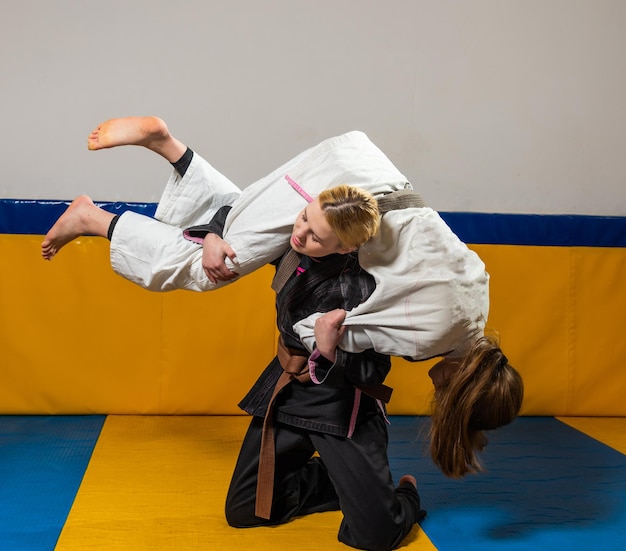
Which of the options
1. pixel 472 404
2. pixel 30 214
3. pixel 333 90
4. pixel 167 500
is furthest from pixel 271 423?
pixel 333 90

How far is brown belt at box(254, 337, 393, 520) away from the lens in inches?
92.9

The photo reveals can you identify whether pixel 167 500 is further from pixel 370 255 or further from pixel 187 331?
pixel 370 255

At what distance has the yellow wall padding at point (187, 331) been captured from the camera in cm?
327

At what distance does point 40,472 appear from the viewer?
2734mm

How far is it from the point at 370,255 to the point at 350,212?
23cm

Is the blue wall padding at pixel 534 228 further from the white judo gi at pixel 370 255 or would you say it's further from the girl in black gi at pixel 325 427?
the girl in black gi at pixel 325 427

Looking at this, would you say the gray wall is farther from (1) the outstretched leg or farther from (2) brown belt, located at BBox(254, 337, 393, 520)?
(2) brown belt, located at BBox(254, 337, 393, 520)

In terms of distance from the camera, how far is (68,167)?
3.37 m

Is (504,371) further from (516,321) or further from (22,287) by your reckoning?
(22,287)

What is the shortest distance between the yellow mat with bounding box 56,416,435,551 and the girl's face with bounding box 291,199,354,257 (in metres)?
0.85

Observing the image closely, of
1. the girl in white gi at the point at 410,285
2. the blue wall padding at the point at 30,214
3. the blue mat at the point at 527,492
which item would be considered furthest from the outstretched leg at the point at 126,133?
the blue mat at the point at 527,492

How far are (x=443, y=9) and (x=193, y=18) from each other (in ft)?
3.50

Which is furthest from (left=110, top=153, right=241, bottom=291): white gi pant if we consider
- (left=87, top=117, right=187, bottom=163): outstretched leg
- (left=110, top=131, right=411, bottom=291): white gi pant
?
(left=87, top=117, right=187, bottom=163): outstretched leg

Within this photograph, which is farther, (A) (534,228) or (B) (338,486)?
(A) (534,228)
